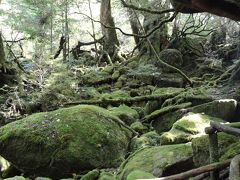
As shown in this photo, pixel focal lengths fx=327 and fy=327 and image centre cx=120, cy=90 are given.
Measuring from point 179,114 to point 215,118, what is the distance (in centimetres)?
170

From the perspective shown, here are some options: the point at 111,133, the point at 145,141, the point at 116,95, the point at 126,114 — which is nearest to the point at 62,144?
the point at 111,133

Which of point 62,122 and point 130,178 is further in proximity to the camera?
point 62,122

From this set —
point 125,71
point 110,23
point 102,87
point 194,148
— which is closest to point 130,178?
point 194,148

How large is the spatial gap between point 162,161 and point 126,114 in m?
4.27

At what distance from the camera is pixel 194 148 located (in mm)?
4645

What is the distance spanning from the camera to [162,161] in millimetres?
5262

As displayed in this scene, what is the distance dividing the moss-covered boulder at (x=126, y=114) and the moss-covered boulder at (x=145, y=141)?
140 centimetres

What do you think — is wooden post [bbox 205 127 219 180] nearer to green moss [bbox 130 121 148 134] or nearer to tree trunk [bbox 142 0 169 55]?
green moss [bbox 130 121 148 134]

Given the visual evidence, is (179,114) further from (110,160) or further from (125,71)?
(125,71)

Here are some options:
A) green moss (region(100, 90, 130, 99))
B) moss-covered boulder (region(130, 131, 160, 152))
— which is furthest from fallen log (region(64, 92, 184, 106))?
moss-covered boulder (region(130, 131, 160, 152))

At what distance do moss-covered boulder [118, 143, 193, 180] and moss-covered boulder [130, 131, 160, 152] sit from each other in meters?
1.56

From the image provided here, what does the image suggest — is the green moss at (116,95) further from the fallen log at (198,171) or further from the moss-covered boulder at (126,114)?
the fallen log at (198,171)

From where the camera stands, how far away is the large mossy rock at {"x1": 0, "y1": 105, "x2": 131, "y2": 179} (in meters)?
6.86

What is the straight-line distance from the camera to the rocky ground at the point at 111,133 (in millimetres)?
5359
